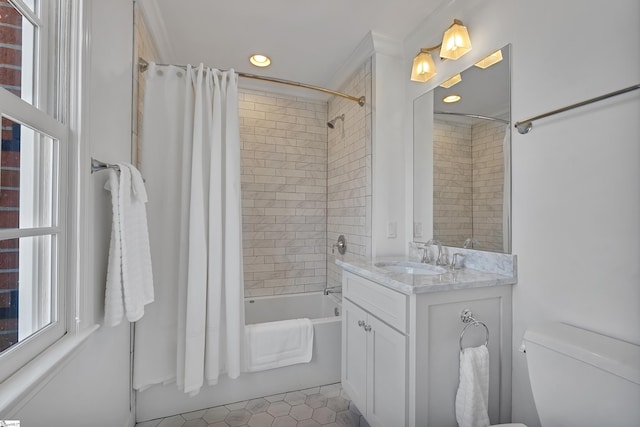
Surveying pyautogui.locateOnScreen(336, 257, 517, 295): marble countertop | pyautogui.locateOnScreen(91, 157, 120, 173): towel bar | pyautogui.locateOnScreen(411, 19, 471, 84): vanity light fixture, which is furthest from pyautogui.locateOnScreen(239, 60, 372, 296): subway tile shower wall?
pyautogui.locateOnScreen(91, 157, 120, 173): towel bar

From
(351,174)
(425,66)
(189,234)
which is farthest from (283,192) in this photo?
(425,66)

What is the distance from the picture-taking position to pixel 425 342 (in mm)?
1249

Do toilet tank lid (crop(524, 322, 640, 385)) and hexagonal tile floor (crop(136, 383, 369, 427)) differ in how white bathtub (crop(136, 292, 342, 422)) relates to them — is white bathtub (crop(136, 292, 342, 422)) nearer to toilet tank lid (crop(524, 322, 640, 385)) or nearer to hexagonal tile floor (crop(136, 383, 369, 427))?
hexagonal tile floor (crop(136, 383, 369, 427))

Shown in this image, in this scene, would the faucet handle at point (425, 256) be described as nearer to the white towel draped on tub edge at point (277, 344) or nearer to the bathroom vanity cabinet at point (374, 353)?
the bathroom vanity cabinet at point (374, 353)

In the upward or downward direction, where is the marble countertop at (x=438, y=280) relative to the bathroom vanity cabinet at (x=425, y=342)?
upward

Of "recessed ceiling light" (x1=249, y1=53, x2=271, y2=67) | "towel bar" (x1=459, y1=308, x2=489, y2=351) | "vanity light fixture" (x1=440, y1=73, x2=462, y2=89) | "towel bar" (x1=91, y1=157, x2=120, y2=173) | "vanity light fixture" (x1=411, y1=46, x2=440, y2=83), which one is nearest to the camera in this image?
"towel bar" (x1=91, y1=157, x2=120, y2=173)

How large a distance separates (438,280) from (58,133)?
5.13ft

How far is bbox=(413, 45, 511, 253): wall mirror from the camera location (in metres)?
1.52

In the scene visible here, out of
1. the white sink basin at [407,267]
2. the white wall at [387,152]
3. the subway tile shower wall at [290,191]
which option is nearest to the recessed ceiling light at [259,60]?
the subway tile shower wall at [290,191]

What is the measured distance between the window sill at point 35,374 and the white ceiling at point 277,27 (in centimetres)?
177

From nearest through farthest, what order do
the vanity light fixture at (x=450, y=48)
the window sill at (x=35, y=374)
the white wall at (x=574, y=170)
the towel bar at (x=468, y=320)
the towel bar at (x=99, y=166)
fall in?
1. the window sill at (x=35, y=374)
2. the white wall at (x=574, y=170)
3. the towel bar at (x=99, y=166)
4. the towel bar at (x=468, y=320)
5. the vanity light fixture at (x=450, y=48)

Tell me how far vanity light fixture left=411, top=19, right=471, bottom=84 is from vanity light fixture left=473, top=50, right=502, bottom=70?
107mm

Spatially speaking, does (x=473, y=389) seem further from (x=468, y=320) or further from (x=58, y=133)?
(x=58, y=133)

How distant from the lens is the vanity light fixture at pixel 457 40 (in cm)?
162
